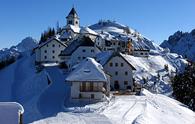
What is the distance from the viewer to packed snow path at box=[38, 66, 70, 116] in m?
43.5

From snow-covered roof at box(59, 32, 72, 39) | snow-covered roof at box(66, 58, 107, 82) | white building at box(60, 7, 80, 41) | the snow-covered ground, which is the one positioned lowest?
the snow-covered ground

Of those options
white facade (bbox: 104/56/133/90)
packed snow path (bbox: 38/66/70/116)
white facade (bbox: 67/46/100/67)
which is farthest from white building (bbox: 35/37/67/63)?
white facade (bbox: 104/56/133/90)

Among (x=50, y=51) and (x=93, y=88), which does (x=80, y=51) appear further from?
(x=93, y=88)

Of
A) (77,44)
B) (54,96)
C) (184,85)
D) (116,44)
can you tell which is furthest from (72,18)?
(54,96)

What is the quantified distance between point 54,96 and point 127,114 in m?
17.9

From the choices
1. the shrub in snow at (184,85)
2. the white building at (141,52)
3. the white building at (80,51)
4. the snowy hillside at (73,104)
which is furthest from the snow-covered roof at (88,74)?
the white building at (141,52)

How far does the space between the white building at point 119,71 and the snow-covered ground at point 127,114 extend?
47.3ft

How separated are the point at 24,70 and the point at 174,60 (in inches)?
2048

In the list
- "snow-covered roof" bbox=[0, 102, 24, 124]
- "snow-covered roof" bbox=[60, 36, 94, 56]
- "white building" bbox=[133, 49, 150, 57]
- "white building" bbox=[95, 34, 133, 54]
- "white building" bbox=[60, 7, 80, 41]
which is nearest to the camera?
"snow-covered roof" bbox=[0, 102, 24, 124]

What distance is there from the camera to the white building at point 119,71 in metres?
59.3

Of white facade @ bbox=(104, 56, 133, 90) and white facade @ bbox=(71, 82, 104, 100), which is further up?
white facade @ bbox=(104, 56, 133, 90)

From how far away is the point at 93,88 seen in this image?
44562mm

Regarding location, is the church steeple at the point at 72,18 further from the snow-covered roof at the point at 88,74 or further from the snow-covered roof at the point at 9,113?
the snow-covered roof at the point at 9,113

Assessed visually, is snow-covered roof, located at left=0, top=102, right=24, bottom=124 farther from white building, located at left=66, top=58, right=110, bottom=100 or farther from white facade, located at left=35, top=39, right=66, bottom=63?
white facade, located at left=35, top=39, right=66, bottom=63
